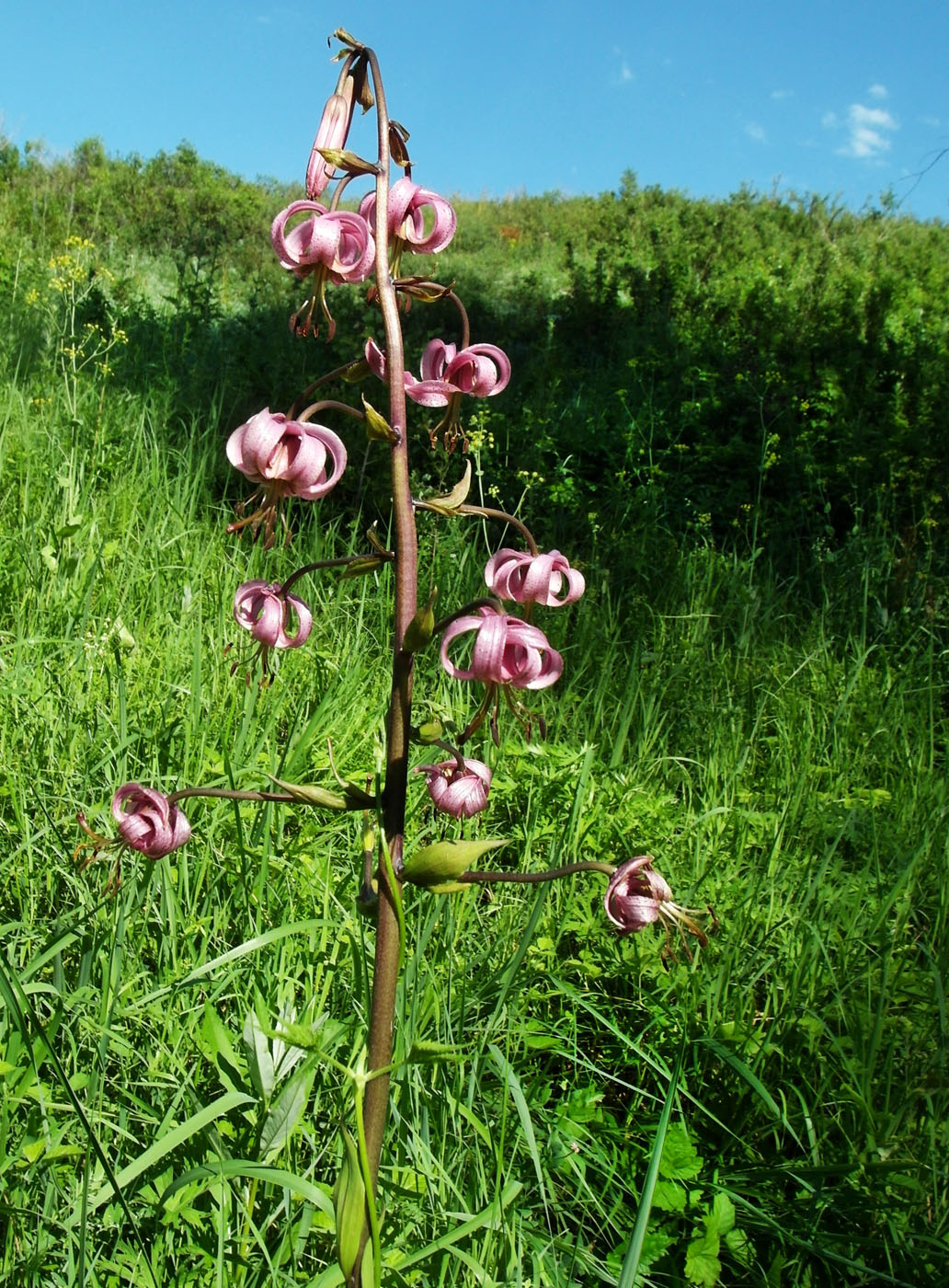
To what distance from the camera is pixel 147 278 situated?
782cm

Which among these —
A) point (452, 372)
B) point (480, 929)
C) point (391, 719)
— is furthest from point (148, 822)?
point (480, 929)

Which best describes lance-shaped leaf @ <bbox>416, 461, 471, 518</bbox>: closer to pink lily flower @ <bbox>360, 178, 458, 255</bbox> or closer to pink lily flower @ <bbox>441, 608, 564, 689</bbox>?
pink lily flower @ <bbox>441, 608, 564, 689</bbox>

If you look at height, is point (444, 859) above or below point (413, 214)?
below

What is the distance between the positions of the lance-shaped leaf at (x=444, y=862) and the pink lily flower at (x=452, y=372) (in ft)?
1.34

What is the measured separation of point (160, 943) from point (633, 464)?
3467 mm

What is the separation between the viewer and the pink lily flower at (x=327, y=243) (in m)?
0.88

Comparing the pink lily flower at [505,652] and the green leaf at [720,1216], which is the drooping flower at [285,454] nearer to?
the pink lily flower at [505,652]

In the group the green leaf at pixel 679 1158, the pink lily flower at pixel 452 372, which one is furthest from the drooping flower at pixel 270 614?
the green leaf at pixel 679 1158

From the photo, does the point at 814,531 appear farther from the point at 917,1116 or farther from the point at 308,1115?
the point at 308,1115

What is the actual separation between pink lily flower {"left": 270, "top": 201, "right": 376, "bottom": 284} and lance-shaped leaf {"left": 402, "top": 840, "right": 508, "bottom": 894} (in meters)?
0.51

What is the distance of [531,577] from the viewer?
2.86 feet

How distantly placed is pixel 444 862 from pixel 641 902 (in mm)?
191

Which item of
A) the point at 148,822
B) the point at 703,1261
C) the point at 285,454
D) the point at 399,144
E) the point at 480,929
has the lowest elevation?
the point at 703,1261

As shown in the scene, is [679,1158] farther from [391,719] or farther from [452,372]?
[452,372]
